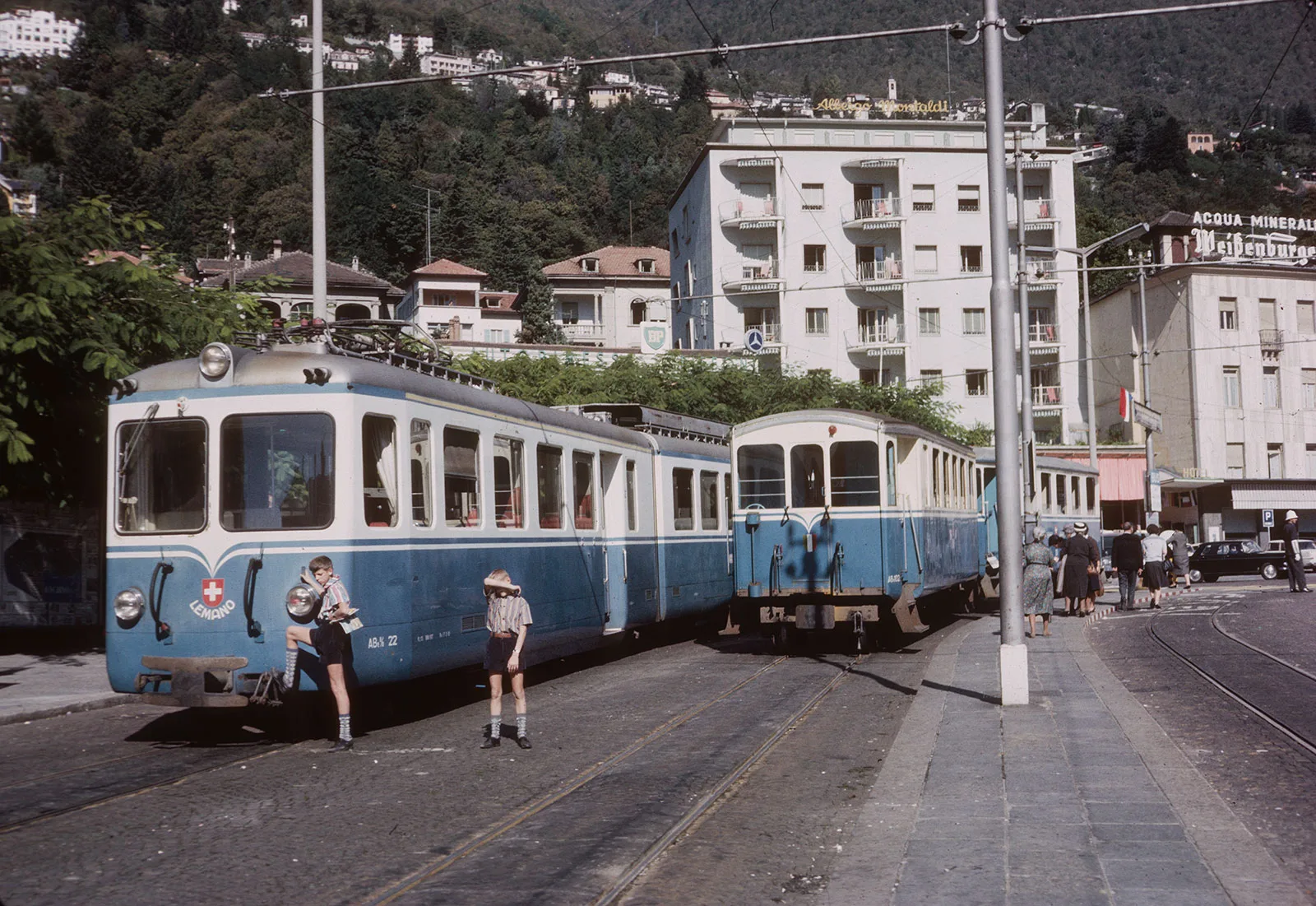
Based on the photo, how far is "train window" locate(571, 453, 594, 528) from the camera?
17.1 metres

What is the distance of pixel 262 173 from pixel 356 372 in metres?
95.0

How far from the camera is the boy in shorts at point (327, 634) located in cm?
1129

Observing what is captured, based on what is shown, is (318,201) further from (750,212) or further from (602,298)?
(602,298)

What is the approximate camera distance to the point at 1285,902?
21.3 feet

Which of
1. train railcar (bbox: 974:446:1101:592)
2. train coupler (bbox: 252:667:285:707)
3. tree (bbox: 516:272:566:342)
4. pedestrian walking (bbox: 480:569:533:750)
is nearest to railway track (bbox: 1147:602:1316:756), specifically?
train railcar (bbox: 974:446:1101:592)

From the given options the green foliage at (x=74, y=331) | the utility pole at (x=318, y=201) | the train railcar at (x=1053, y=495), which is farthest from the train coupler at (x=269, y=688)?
the train railcar at (x=1053, y=495)

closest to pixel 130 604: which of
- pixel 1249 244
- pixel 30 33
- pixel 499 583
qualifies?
pixel 499 583

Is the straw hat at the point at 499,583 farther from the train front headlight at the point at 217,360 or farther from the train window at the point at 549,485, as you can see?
the train window at the point at 549,485

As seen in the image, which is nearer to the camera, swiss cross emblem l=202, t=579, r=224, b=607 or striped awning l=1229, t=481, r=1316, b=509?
swiss cross emblem l=202, t=579, r=224, b=607

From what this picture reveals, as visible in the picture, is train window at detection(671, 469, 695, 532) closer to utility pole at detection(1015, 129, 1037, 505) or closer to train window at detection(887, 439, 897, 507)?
train window at detection(887, 439, 897, 507)

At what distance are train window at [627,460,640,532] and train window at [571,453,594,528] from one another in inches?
52.1

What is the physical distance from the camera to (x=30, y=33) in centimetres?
1983

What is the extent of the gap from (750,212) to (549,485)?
51433 millimetres

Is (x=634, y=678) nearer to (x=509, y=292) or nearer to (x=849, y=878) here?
(x=849, y=878)
